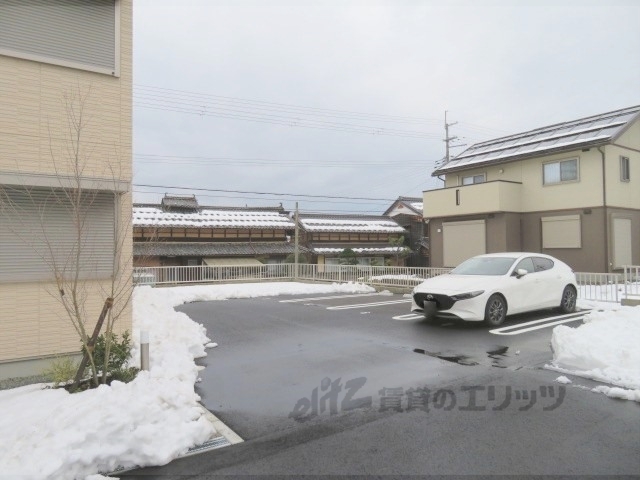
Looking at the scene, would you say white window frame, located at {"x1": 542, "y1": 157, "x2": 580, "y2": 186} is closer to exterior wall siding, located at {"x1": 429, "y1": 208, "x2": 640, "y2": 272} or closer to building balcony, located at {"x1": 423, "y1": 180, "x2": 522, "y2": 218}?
building balcony, located at {"x1": 423, "y1": 180, "x2": 522, "y2": 218}

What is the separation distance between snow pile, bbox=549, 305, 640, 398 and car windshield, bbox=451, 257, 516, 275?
2.27 m

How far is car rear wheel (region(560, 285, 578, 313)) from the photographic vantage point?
30.0ft

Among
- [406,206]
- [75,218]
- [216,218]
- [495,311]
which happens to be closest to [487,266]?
[495,311]

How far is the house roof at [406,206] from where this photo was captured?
33875 millimetres

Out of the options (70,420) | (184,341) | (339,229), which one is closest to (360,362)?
(184,341)

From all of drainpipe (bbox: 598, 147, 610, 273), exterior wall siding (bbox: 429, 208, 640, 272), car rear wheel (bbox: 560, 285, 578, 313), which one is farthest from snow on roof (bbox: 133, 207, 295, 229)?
car rear wheel (bbox: 560, 285, 578, 313)

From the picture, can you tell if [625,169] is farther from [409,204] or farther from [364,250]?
[409,204]

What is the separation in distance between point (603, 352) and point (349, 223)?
2766cm

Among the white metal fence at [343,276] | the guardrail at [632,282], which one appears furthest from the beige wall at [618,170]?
the guardrail at [632,282]

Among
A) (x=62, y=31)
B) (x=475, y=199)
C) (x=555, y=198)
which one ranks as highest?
(x=62, y=31)

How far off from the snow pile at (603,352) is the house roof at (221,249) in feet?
73.6

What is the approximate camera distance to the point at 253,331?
8188 mm

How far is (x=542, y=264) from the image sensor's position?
9.03 m

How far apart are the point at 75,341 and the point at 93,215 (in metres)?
1.74
